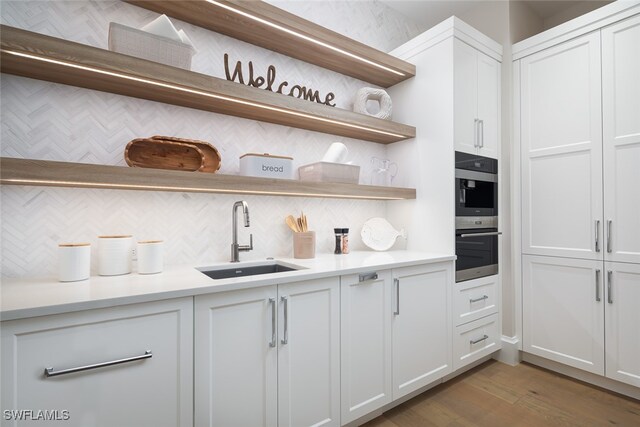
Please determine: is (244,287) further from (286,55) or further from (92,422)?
(286,55)

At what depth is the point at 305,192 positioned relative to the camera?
1.84 metres

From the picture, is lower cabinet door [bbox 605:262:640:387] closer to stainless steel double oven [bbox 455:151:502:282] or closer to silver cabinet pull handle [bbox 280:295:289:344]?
stainless steel double oven [bbox 455:151:502:282]

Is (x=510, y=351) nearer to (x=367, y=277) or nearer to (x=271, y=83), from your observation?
(x=367, y=277)

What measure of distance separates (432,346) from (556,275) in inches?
44.3

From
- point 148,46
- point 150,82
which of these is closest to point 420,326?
point 150,82

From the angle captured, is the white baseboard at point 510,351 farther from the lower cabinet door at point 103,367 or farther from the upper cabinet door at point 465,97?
the lower cabinet door at point 103,367

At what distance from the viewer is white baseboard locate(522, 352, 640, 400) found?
1962mm

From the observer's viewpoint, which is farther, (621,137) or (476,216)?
(476,216)

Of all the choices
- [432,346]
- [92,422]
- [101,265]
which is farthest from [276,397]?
[432,346]

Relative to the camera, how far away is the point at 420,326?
189 centimetres

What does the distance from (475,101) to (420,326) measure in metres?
1.67

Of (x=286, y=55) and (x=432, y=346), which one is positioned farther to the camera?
(x=286, y=55)

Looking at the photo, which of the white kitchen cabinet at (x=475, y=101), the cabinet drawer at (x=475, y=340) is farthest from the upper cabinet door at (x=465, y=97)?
the cabinet drawer at (x=475, y=340)

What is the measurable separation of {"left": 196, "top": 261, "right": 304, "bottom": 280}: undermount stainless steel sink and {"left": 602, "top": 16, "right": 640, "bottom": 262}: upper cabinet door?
204 cm
